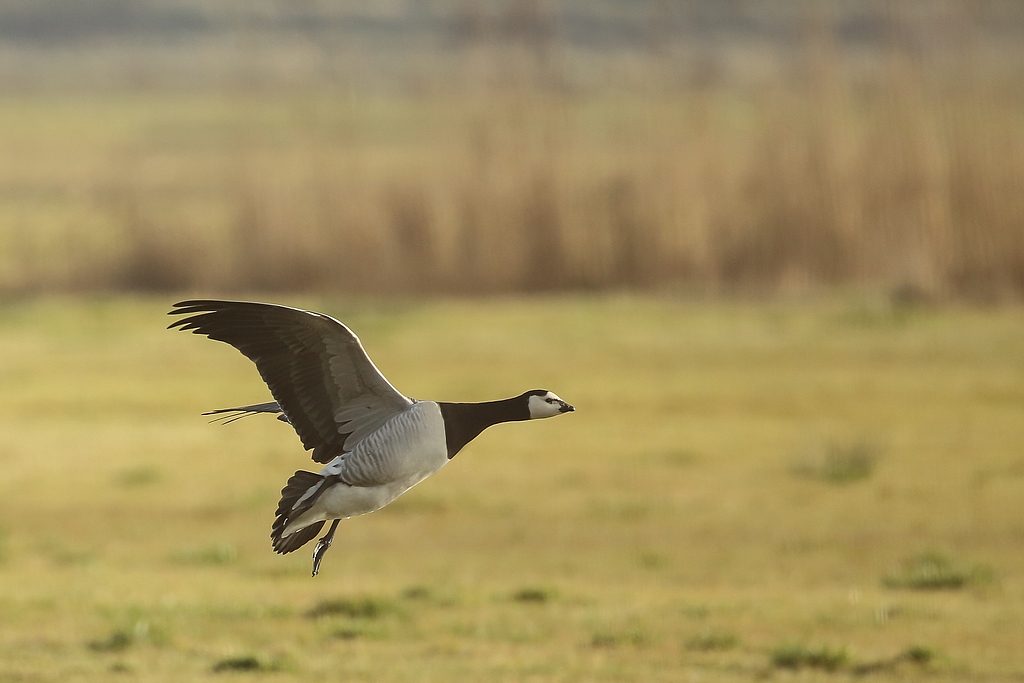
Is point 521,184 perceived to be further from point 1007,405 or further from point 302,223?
point 1007,405

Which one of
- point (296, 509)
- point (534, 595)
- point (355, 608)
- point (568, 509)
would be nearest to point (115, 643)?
point (355, 608)

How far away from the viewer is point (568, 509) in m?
15.7

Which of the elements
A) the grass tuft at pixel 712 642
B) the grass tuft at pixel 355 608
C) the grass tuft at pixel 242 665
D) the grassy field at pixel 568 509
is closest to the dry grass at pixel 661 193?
the grassy field at pixel 568 509

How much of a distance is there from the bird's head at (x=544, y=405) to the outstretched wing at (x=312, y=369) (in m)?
0.33

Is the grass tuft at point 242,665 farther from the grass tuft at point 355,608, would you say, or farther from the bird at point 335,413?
the bird at point 335,413

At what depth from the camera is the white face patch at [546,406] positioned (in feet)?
10.5

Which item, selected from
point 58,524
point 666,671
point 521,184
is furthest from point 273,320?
point 521,184

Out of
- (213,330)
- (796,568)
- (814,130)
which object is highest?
(814,130)

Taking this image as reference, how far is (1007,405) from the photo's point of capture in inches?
822

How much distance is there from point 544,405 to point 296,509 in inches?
22.1

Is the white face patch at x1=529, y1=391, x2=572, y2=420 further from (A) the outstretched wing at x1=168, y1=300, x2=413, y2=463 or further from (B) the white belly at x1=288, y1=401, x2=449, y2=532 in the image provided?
(A) the outstretched wing at x1=168, y1=300, x2=413, y2=463

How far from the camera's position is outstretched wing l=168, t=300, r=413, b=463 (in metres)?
3.52

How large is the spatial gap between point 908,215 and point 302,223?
34.3 ft

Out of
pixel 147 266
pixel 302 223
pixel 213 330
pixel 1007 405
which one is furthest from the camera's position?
pixel 147 266
